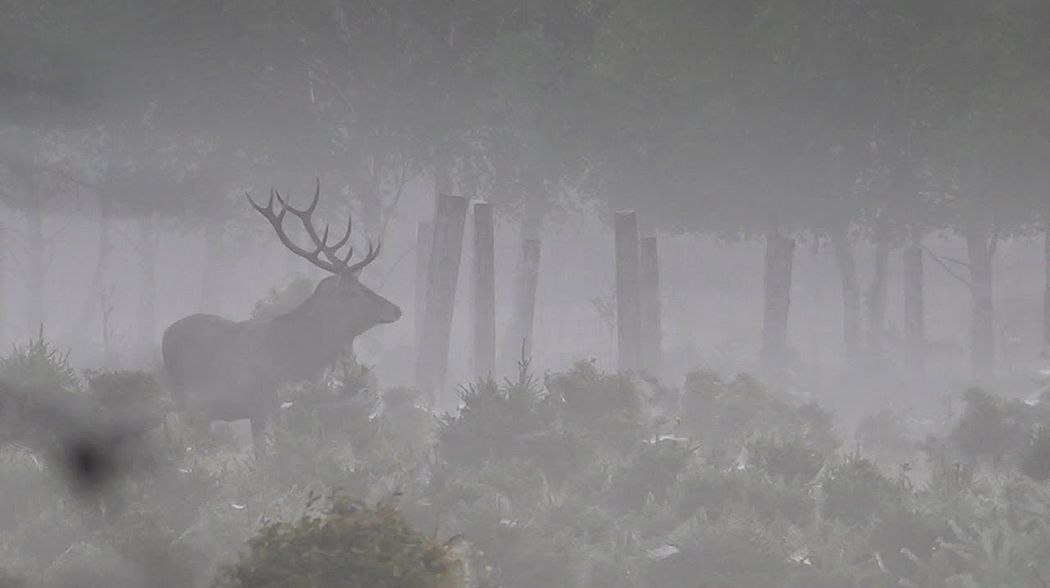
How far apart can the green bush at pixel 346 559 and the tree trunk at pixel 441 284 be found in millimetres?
14252

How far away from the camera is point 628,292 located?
20.6 m

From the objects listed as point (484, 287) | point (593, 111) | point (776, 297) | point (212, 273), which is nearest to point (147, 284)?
point (212, 273)

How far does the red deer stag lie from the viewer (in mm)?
13547

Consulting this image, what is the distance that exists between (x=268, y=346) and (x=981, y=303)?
20.4m

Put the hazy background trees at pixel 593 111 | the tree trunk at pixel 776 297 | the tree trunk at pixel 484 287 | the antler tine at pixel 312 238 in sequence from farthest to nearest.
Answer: the tree trunk at pixel 776 297 < the hazy background trees at pixel 593 111 < the tree trunk at pixel 484 287 < the antler tine at pixel 312 238

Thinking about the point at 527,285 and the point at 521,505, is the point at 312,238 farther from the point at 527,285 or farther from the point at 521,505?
the point at 527,285

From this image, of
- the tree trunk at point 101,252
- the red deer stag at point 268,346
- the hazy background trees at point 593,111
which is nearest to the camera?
the red deer stag at point 268,346

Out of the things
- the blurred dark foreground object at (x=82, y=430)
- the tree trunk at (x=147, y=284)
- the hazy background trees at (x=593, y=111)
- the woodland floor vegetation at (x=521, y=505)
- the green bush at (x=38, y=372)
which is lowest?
the woodland floor vegetation at (x=521, y=505)

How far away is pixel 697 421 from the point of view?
53.8ft

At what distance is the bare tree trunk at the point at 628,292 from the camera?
20328 millimetres

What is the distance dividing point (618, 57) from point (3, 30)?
11.9 metres

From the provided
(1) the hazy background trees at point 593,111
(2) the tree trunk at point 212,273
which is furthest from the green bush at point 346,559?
(2) the tree trunk at point 212,273

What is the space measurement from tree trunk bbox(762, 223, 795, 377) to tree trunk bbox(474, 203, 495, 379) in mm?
7812

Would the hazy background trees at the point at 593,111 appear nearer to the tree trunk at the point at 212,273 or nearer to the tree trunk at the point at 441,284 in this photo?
the tree trunk at the point at 441,284
